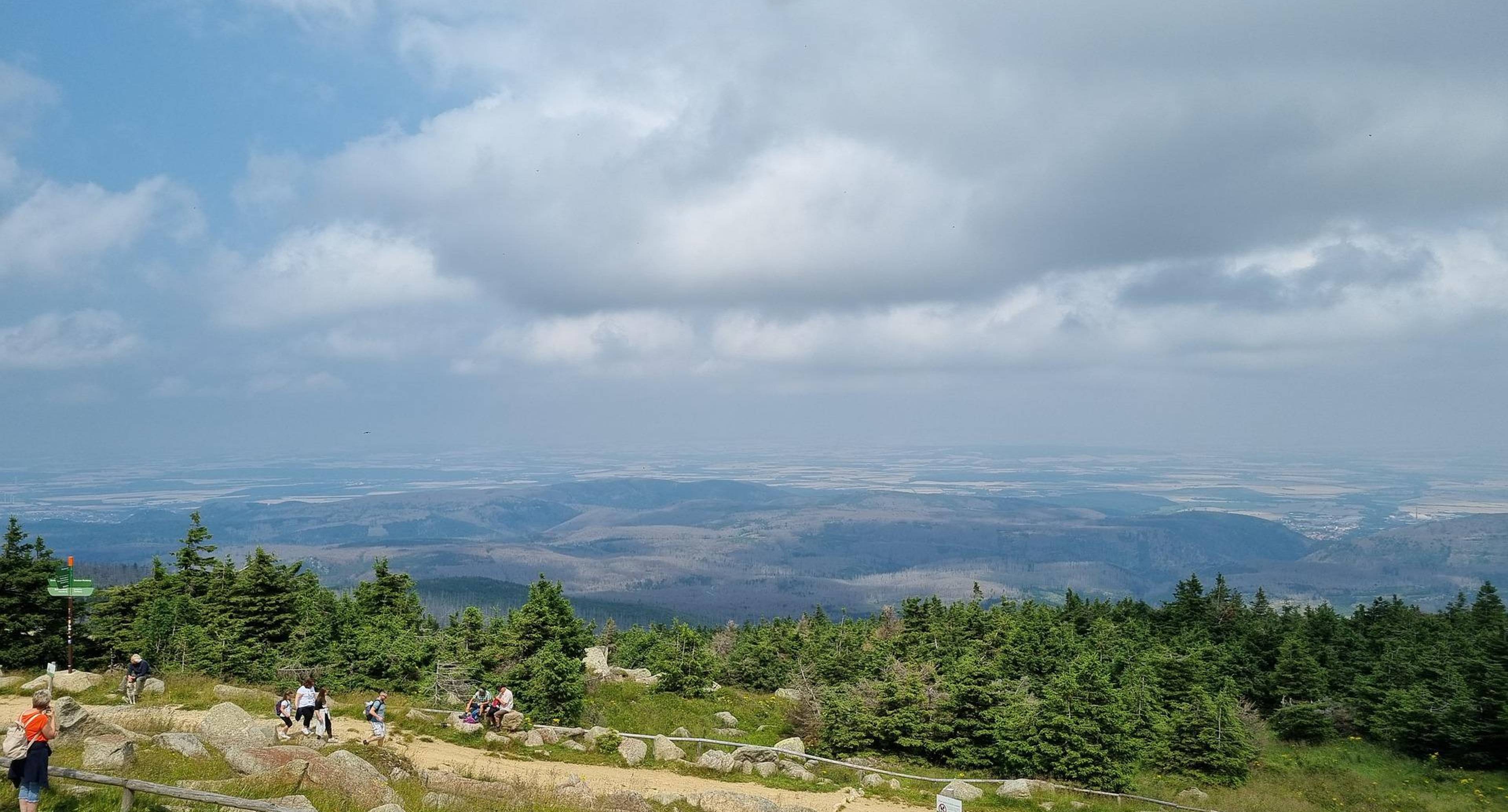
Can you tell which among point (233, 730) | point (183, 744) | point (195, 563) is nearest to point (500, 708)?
point (233, 730)

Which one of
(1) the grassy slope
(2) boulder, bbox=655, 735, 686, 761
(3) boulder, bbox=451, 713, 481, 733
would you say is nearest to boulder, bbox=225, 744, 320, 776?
(1) the grassy slope

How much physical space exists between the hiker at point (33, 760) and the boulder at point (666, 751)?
17522 mm

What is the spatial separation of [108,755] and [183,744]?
3.06m

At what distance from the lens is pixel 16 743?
13.4 m

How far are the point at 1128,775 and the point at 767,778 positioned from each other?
1347 centimetres

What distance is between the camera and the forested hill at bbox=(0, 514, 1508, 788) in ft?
104

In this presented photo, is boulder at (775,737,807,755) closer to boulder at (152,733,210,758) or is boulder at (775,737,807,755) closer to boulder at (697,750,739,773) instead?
boulder at (697,750,739,773)

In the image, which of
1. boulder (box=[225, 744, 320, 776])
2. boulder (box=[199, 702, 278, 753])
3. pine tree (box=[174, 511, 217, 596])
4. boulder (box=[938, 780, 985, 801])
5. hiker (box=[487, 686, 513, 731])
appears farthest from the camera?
pine tree (box=[174, 511, 217, 596])

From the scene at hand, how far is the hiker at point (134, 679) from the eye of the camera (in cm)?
2692

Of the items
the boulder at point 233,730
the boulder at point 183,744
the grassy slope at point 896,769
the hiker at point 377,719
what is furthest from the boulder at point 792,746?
the boulder at point 183,744

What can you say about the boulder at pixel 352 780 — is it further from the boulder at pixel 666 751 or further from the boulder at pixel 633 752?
the boulder at pixel 666 751

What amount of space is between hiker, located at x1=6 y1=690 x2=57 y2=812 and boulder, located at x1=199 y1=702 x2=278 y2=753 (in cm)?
643

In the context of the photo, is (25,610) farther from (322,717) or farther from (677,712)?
(677,712)

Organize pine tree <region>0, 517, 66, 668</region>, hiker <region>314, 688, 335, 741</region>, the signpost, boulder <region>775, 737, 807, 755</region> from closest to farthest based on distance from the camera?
hiker <region>314, 688, 335, 741</region> → the signpost → boulder <region>775, 737, 807, 755</region> → pine tree <region>0, 517, 66, 668</region>
